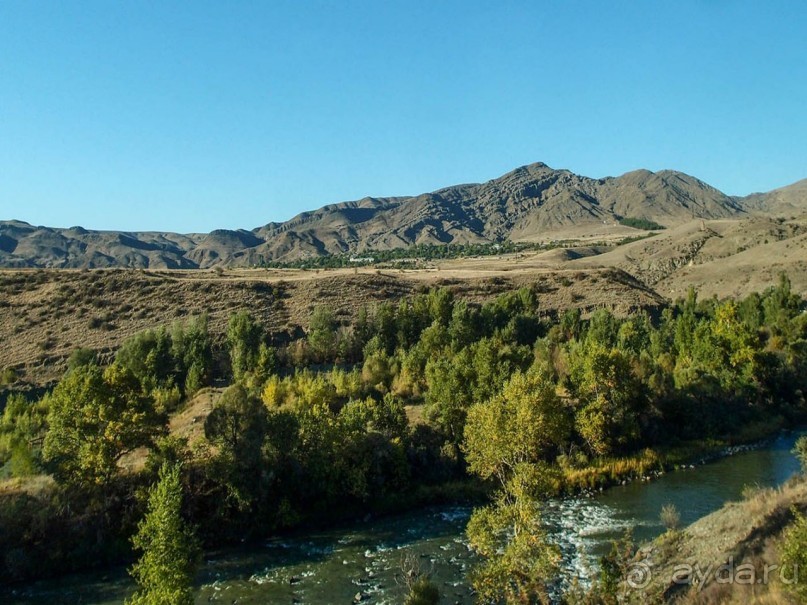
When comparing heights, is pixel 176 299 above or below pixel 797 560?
above

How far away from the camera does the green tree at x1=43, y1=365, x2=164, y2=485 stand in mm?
33156

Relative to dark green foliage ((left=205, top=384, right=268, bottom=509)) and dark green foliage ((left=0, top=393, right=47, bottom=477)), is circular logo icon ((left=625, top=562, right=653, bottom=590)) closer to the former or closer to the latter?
dark green foliage ((left=205, top=384, right=268, bottom=509))

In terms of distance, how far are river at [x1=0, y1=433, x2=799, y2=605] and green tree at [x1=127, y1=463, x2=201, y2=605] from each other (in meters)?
4.20

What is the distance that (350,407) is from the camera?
138ft

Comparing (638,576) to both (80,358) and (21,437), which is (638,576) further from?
(80,358)

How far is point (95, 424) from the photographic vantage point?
113 ft

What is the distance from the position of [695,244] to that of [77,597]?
164082 millimetres

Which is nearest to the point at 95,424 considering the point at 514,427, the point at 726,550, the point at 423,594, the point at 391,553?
the point at 391,553

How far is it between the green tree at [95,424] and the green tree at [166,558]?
9.14 meters

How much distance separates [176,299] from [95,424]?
57.5 m

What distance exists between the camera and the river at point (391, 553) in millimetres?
27141

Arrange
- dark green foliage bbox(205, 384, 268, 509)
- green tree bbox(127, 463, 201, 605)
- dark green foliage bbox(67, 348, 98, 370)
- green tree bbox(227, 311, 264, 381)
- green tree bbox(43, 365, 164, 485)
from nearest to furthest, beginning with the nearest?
green tree bbox(127, 463, 201, 605)
green tree bbox(43, 365, 164, 485)
dark green foliage bbox(205, 384, 268, 509)
dark green foliage bbox(67, 348, 98, 370)
green tree bbox(227, 311, 264, 381)

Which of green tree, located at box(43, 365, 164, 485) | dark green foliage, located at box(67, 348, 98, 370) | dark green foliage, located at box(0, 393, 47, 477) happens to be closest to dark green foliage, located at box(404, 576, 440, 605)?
green tree, located at box(43, 365, 164, 485)

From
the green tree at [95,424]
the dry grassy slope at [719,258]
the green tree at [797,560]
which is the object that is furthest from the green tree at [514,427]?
the dry grassy slope at [719,258]
